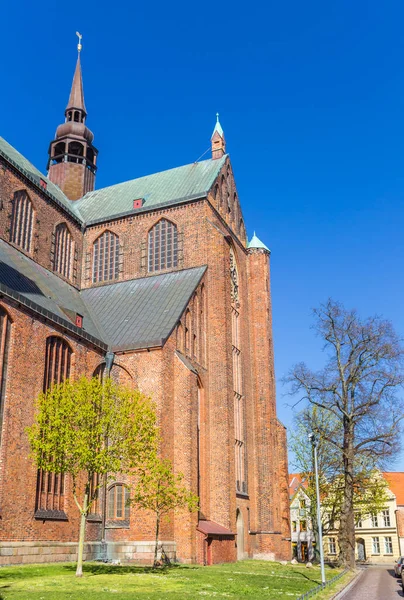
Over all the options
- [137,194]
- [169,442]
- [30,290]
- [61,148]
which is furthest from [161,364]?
[61,148]

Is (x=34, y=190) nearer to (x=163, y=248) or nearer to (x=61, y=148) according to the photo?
(x=163, y=248)

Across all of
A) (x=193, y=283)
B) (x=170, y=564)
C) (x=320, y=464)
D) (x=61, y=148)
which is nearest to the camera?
(x=170, y=564)

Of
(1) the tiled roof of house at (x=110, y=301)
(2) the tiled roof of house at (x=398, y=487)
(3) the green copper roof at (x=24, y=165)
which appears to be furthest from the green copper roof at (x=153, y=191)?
(2) the tiled roof of house at (x=398, y=487)

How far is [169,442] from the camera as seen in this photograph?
2680 cm

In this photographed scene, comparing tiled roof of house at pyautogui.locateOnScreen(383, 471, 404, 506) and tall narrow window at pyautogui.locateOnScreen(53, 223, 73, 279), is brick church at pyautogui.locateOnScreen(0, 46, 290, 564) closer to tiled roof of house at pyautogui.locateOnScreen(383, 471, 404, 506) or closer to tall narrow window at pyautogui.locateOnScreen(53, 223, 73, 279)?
tall narrow window at pyautogui.locateOnScreen(53, 223, 73, 279)

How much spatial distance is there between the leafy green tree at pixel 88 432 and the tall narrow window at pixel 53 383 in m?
2.59

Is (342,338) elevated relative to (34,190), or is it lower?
lower

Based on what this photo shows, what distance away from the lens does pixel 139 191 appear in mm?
42188

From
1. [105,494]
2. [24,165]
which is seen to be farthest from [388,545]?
[24,165]

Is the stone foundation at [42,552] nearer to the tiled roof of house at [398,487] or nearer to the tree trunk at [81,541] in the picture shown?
the tree trunk at [81,541]

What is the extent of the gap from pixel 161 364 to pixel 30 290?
686cm

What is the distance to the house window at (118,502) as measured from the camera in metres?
26.7

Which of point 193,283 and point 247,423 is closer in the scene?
point 193,283

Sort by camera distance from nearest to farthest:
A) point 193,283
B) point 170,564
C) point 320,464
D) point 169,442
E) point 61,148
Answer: point 170,564 < point 169,442 < point 193,283 < point 320,464 < point 61,148
